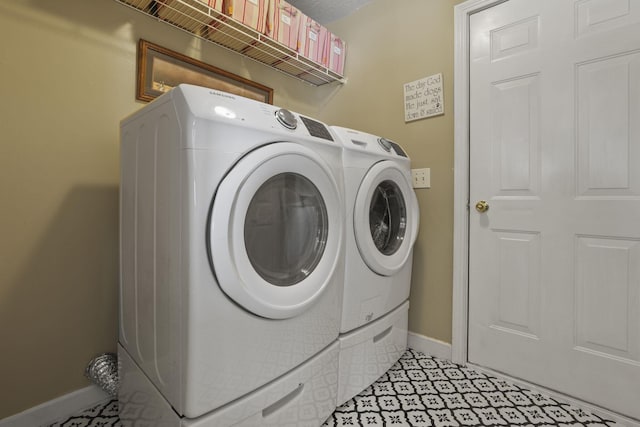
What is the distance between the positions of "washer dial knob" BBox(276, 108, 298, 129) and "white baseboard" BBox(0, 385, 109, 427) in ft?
4.43

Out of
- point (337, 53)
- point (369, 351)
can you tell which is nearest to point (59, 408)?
point (369, 351)

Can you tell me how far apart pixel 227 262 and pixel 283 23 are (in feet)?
4.88

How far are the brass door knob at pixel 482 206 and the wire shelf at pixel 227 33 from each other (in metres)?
1.29

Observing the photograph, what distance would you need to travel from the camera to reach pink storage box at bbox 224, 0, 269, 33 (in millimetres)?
1438

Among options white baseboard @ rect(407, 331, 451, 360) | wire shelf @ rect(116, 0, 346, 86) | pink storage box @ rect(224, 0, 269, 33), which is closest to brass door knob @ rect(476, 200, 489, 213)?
white baseboard @ rect(407, 331, 451, 360)

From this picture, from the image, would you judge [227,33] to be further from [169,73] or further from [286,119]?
[286,119]

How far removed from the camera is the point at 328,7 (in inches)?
83.4

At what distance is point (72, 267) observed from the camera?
1.24m

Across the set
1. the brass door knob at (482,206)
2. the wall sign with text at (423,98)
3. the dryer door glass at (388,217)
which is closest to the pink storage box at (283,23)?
the wall sign with text at (423,98)

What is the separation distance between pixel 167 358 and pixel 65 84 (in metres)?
1.14

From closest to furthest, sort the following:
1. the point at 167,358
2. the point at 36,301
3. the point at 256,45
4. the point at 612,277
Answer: the point at 167,358 → the point at 36,301 → the point at 612,277 → the point at 256,45

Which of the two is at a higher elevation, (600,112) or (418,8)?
(418,8)

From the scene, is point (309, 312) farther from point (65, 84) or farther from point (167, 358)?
point (65, 84)

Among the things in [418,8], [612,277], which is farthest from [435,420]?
[418,8]
